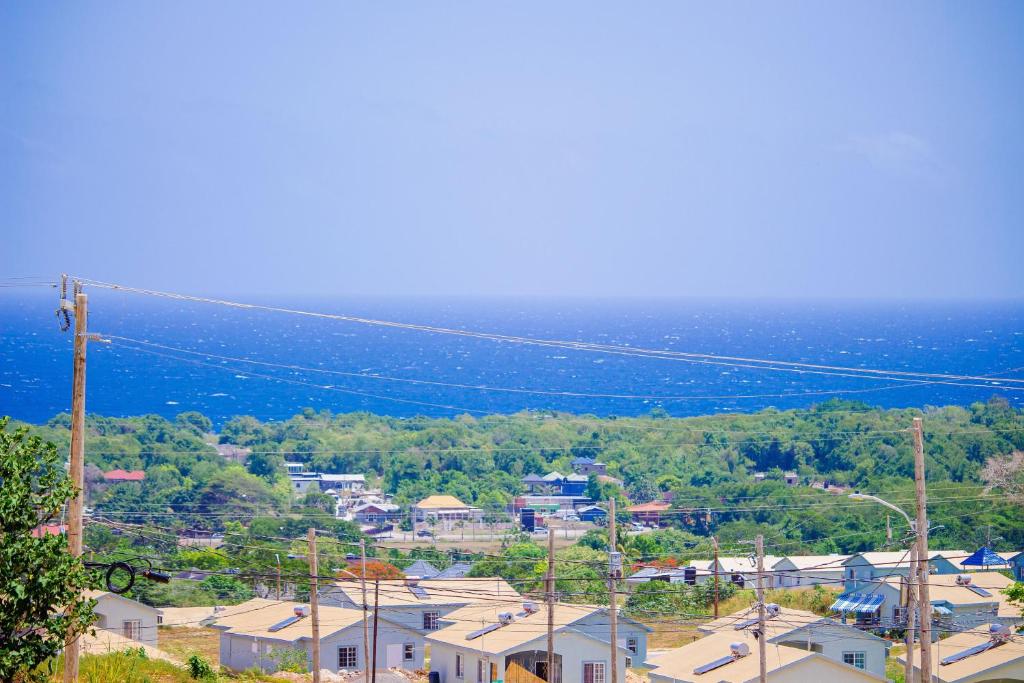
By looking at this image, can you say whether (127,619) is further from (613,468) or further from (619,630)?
(613,468)

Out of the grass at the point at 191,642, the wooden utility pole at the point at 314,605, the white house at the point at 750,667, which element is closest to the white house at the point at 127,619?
the grass at the point at 191,642

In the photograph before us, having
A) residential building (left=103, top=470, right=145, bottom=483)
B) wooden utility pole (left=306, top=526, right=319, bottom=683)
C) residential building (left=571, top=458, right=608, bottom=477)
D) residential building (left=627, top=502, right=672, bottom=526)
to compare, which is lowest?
residential building (left=627, top=502, right=672, bottom=526)

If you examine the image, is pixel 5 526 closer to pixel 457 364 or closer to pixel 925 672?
pixel 925 672

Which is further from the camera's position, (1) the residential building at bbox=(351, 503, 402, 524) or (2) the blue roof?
(1) the residential building at bbox=(351, 503, 402, 524)

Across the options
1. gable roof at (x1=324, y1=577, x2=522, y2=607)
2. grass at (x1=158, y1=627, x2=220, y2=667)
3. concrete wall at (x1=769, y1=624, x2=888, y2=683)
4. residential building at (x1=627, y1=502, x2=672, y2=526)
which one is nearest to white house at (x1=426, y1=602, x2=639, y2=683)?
gable roof at (x1=324, y1=577, x2=522, y2=607)

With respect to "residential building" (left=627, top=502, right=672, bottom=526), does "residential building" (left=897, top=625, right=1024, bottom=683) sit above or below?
above

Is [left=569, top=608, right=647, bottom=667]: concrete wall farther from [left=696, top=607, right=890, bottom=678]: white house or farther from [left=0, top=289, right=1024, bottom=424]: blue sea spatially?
[left=0, top=289, right=1024, bottom=424]: blue sea

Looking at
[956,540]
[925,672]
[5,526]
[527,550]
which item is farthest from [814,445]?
[5,526]

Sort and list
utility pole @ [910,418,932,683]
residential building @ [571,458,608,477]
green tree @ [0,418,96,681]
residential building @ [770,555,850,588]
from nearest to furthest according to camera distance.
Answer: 1. green tree @ [0,418,96,681]
2. utility pole @ [910,418,932,683]
3. residential building @ [770,555,850,588]
4. residential building @ [571,458,608,477]
